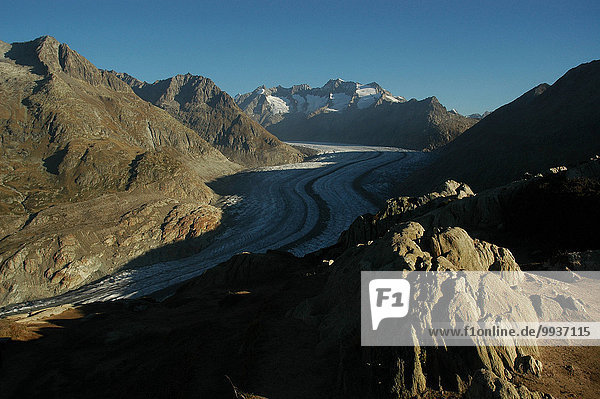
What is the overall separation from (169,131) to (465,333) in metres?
68.7

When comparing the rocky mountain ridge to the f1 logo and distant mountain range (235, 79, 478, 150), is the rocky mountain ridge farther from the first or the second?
distant mountain range (235, 79, 478, 150)

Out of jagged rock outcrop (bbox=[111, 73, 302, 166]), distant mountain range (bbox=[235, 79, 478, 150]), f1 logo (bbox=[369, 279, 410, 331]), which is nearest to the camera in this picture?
f1 logo (bbox=[369, 279, 410, 331])

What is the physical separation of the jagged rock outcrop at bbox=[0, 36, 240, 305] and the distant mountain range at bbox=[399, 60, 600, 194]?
116 ft

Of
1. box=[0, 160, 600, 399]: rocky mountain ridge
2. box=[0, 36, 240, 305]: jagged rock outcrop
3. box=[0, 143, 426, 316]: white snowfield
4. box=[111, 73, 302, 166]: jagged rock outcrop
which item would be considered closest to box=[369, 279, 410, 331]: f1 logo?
box=[0, 160, 600, 399]: rocky mountain ridge

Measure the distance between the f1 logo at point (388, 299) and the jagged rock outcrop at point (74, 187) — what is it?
2994 cm

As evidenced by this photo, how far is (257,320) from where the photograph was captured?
41.7 ft

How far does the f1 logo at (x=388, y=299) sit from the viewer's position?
8.65m

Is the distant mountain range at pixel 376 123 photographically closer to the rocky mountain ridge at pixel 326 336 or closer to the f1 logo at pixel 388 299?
the rocky mountain ridge at pixel 326 336

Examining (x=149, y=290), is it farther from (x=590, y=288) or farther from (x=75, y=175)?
(x=590, y=288)

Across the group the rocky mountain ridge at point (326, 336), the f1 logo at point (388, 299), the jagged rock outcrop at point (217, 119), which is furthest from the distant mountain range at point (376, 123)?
the f1 logo at point (388, 299)

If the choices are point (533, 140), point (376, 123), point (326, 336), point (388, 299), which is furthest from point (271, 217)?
point (376, 123)

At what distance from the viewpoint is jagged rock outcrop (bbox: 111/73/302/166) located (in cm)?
9312

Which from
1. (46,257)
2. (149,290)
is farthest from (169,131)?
(149,290)

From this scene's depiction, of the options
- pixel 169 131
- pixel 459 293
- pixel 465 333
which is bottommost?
pixel 465 333
